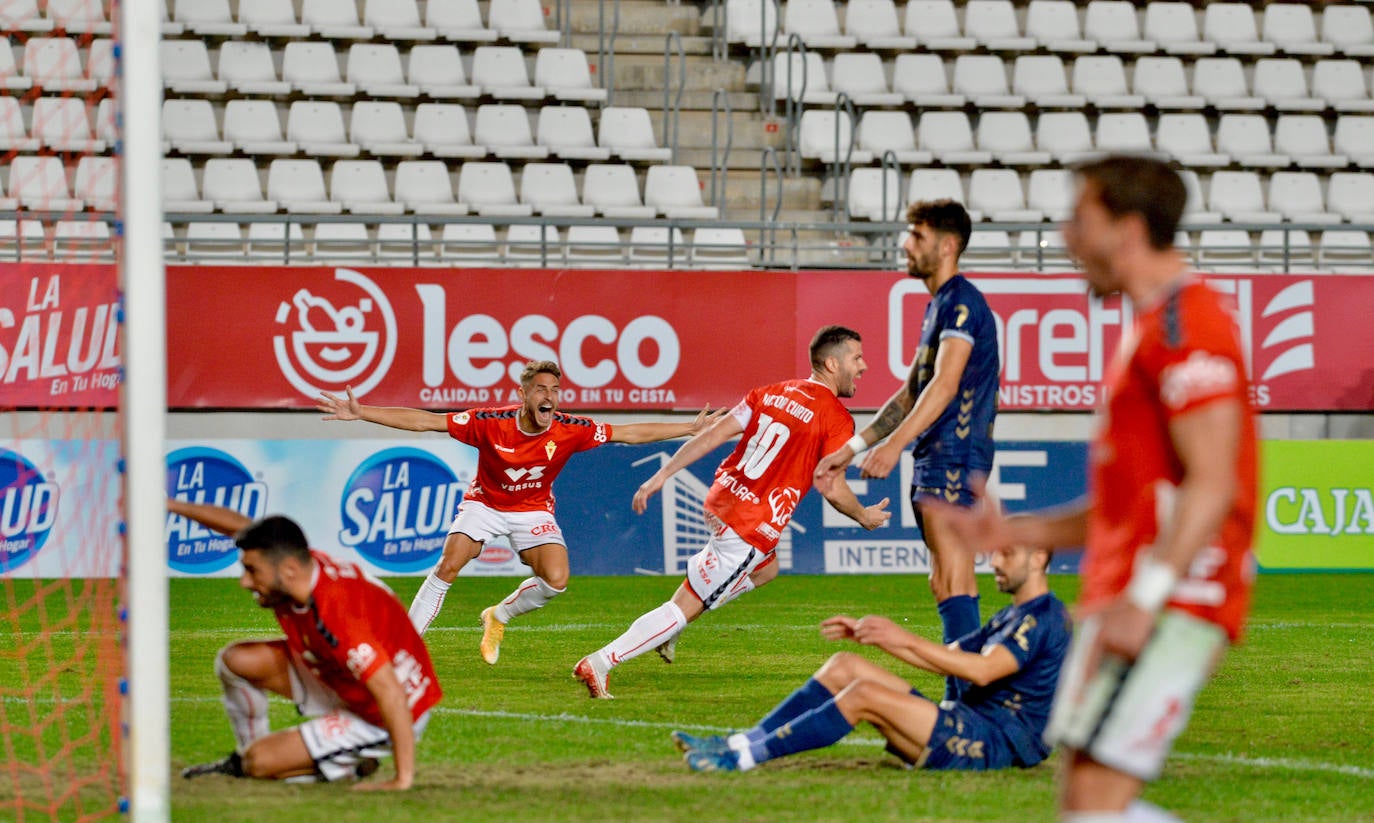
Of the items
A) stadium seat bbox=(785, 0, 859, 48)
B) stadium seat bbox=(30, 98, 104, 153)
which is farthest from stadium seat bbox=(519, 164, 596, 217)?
stadium seat bbox=(30, 98, 104, 153)

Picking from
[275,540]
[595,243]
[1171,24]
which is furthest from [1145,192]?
[1171,24]

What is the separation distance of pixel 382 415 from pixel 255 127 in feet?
32.7

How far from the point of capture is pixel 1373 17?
22125 mm

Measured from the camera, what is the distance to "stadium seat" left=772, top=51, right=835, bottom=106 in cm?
1981

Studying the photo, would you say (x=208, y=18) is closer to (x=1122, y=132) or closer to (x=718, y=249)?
(x=718, y=249)

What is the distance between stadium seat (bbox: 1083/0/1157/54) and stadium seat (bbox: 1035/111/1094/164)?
168 centimetres

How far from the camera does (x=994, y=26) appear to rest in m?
20.9

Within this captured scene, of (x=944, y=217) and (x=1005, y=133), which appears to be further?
(x=1005, y=133)

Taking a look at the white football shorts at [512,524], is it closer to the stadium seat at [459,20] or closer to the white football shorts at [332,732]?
the white football shorts at [332,732]

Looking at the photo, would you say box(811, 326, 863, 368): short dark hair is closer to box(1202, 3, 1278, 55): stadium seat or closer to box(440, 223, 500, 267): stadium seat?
box(440, 223, 500, 267): stadium seat

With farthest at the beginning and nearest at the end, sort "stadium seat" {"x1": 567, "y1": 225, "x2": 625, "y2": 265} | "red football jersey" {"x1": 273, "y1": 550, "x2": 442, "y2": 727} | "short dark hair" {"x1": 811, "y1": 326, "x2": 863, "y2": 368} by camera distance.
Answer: "stadium seat" {"x1": 567, "y1": 225, "x2": 625, "y2": 265} → "short dark hair" {"x1": 811, "y1": 326, "x2": 863, "y2": 368} → "red football jersey" {"x1": 273, "y1": 550, "x2": 442, "y2": 727}

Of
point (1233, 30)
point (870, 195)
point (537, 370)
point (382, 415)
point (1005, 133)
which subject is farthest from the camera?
point (1233, 30)

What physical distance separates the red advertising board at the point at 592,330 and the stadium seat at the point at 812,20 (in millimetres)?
5375

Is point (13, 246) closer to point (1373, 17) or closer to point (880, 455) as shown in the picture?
point (880, 455)
